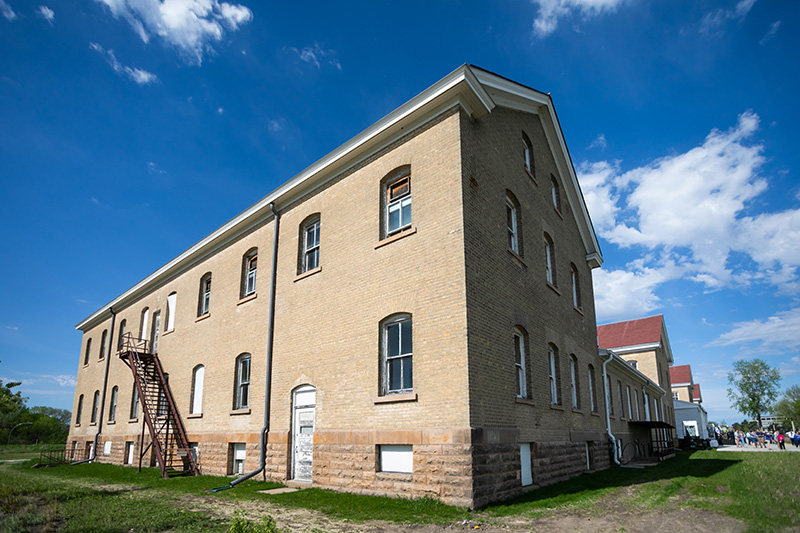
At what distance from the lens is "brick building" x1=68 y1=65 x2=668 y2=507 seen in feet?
34.5

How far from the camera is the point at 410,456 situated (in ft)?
34.7

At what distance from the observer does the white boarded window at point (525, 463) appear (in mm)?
11852

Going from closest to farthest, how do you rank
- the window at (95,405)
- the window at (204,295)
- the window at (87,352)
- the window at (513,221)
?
1. the window at (513,221)
2. the window at (204,295)
3. the window at (95,405)
4. the window at (87,352)

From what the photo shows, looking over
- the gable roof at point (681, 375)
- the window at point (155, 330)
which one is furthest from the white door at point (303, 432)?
the gable roof at point (681, 375)

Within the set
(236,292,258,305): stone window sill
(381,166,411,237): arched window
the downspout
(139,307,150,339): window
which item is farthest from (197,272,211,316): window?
(381,166,411,237): arched window

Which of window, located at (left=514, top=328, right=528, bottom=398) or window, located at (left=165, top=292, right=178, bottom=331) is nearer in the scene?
window, located at (left=514, top=328, right=528, bottom=398)

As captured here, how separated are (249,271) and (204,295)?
3.59 metres

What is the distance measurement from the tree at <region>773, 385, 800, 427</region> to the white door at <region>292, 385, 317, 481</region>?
9998 centimetres

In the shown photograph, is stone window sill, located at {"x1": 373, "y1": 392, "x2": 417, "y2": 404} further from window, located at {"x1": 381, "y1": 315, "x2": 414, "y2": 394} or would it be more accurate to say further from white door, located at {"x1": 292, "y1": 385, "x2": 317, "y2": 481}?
white door, located at {"x1": 292, "y1": 385, "x2": 317, "y2": 481}

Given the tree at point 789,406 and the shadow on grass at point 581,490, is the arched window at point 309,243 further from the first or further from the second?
the tree at point 789,406

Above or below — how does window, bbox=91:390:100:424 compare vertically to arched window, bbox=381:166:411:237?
below

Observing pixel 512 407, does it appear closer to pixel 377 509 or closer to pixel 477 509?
pixel 477 509

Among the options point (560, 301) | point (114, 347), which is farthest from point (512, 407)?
point (114, 347)

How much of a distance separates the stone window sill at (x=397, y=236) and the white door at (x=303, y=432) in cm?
439
